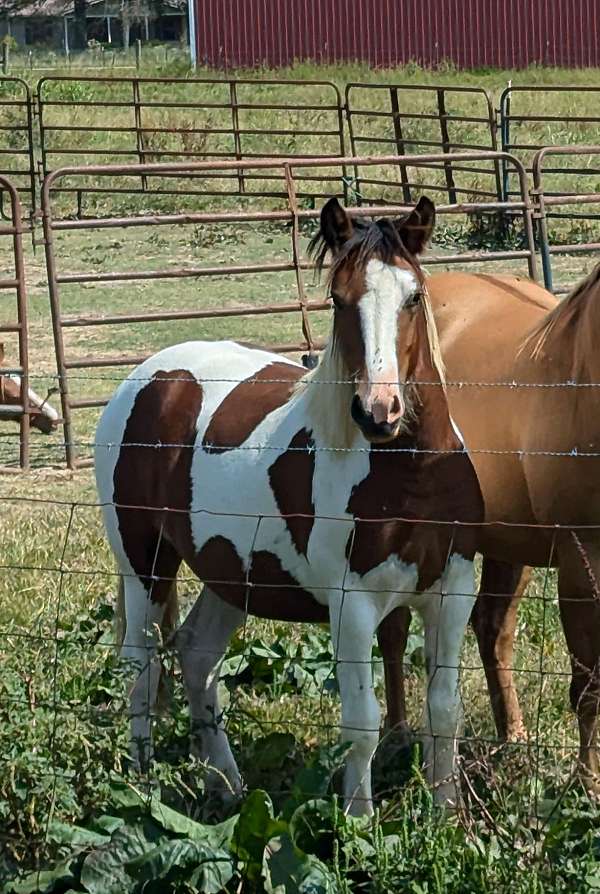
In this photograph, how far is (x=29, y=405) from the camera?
9.10 meters

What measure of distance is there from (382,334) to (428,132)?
17779 millimetres

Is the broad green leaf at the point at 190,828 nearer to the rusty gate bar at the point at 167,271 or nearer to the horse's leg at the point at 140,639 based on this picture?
the horse's leg at the point at 140,639

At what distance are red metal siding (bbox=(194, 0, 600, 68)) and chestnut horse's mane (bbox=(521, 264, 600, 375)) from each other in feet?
82.5

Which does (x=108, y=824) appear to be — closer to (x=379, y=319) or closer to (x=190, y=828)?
(x=190, y=828)

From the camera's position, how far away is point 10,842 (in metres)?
3.62

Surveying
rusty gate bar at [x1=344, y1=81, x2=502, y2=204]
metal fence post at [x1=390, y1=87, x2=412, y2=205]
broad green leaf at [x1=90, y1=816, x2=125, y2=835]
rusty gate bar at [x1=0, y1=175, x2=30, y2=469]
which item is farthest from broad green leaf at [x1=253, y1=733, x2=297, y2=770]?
metal fence post at [x1=390, y1=87, x2=412, y2=205]

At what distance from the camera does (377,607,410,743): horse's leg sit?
4.60 metres

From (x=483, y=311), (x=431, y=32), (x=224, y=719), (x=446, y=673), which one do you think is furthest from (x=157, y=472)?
(x=431, y=32)

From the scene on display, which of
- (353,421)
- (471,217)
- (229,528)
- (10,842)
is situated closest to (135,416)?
(229,528)

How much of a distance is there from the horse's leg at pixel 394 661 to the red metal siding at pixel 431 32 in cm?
2563

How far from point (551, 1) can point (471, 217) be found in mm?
14430

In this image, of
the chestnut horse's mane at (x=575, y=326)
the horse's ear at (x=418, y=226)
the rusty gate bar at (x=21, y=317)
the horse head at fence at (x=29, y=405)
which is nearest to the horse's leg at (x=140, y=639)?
the horse's ear at (x=418, y=226)

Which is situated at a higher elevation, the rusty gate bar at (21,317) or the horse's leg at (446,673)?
the rusty gate bar at (21,317)

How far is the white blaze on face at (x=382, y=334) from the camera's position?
3.62m
